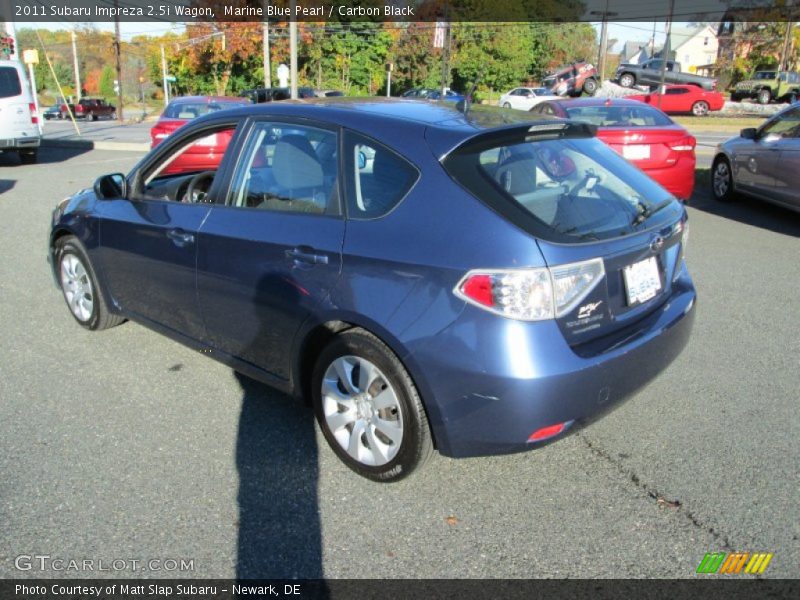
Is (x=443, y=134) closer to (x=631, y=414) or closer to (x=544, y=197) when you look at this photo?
(x=544, y=197)

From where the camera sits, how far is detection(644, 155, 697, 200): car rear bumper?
8.49m

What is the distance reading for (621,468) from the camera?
129 inches

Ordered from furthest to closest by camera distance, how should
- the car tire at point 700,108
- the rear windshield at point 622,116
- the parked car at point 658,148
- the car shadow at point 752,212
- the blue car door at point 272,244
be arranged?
1. the car tire at point 700,108
2. the rear windshield at point 622,116
3. the car shadow at point 752,212
4. the parked car at point 658,148
5. the blue car door at point 272,244

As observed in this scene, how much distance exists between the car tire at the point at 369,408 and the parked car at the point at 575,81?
37.1 m

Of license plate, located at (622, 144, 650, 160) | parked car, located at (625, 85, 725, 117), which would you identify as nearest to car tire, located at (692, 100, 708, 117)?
parked car, located at (625, 85, 725, 117)

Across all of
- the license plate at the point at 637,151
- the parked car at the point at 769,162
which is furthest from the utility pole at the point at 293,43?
the license plate at the point at 637,151

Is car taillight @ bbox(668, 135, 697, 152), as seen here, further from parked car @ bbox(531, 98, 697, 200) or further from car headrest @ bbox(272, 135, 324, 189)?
car headrest @ bbox(272, 135, 324, 189)

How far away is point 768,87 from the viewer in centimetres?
4256

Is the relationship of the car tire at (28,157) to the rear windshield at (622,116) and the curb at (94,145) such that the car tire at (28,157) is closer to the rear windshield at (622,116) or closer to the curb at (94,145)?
the curb at (94,145)

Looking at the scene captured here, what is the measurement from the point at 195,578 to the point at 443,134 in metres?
2.02

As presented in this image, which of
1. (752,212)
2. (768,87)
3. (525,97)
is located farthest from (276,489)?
(768,87)

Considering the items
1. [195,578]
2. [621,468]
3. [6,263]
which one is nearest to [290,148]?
[195,578]

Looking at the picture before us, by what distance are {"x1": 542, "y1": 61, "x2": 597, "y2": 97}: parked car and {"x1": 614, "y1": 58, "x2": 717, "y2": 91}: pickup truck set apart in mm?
2794

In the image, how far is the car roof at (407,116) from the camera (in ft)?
9.80
